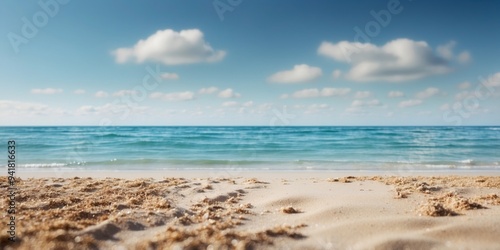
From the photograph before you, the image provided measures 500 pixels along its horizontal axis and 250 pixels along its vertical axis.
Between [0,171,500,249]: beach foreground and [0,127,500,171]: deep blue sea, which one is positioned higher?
[0,171,500,249]: beach foreground

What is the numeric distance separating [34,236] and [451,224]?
439 cm

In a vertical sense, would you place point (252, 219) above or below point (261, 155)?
above

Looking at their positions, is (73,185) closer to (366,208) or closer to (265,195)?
(265,195)

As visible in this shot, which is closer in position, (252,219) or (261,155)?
(252,219)

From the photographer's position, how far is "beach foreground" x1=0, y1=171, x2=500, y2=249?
10.2 feet

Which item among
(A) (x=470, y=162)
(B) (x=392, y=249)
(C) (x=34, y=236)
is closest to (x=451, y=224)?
(B) (x=392, y=249)

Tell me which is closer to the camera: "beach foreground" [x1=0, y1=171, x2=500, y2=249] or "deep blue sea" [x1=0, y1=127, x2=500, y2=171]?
"beach foreground" [x1=0, y1=171, x2=500, y2=249]

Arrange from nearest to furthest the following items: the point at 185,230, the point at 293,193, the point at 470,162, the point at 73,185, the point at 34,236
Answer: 1. the point at 34,236
2. the point at 185,230
3. the point at 293,193
4. the point at 73,185
5. the point at 470,162

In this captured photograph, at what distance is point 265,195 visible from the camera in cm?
534

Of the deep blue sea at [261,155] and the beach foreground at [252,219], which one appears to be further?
the deep blue sea at [261,155]

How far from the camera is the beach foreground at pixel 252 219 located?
3.11 m

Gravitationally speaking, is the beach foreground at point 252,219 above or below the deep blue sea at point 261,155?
above

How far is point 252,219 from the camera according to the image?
393 cm

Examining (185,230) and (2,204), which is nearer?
(185,230)
